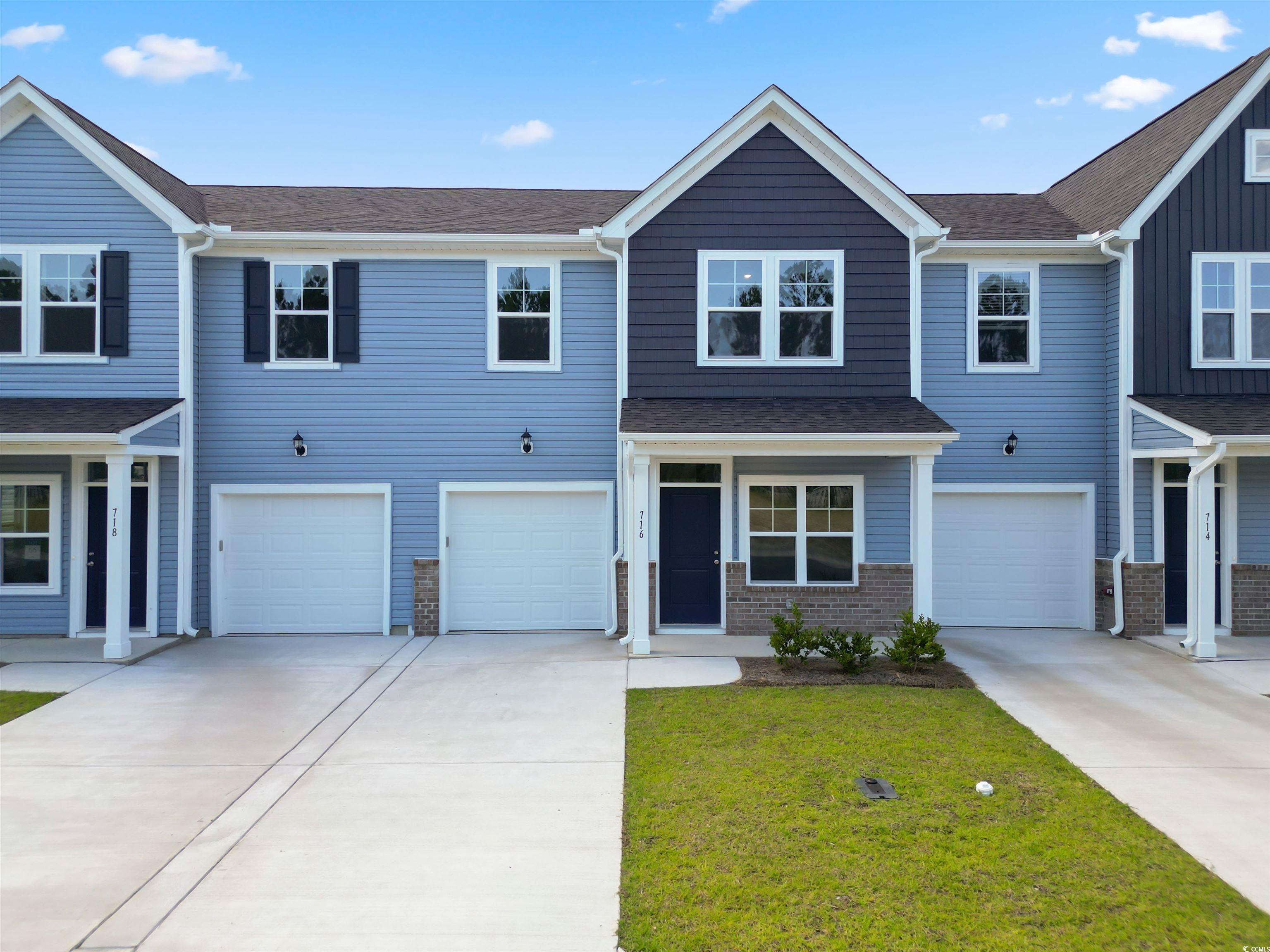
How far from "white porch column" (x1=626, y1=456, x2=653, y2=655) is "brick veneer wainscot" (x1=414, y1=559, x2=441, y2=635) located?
3.07 metres

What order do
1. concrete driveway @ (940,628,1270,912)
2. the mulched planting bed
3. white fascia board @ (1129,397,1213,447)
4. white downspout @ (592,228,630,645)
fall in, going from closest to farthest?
concrete driveway @ (940,628,1270,912), the mulched planting bed, white fascia board @ (1129,397,1213,447), white downspout @ (592,228,630,645)

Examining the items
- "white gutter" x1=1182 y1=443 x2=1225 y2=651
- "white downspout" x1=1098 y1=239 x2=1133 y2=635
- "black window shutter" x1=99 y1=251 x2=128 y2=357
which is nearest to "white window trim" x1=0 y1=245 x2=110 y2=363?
"black window shutter" x1=99 y1=251 x2=128 y2=357

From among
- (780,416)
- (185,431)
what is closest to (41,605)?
(185,431)

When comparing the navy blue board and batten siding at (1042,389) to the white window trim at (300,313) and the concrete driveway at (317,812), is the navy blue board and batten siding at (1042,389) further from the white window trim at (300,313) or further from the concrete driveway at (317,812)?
the white window trim at (300,313)

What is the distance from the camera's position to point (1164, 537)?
1146 centimetres

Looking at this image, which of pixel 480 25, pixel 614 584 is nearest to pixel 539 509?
pixel 614 584

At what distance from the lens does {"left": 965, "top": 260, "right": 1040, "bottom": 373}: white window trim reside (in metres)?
11.9

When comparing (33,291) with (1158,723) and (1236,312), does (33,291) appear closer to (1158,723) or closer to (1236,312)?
(1158,723)

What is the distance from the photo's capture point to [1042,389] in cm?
1194

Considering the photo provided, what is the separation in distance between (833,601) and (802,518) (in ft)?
4.04

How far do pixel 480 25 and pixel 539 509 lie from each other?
15.4 m

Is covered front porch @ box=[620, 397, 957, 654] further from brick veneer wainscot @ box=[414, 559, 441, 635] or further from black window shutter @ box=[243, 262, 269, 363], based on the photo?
black window shutter @ box=[243, 262, 269, 363]

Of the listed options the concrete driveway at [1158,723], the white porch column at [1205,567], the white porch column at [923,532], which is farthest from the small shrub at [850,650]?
the white porch column at [1205,567]

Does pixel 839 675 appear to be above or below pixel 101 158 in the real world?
below
